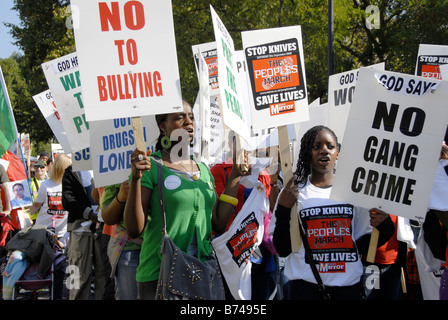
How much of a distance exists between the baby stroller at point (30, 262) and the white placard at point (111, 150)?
11.3ft

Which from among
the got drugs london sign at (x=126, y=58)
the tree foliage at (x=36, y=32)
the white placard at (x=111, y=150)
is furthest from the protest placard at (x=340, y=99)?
the tree foliage at (x=36, y=32)

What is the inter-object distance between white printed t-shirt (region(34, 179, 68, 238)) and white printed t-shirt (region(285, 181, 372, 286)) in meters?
4.73

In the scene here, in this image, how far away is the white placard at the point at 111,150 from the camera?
4.06m

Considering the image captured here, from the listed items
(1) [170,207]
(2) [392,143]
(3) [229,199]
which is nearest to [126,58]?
(1) [170,207]

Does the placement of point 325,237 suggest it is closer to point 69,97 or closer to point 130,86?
point 130,86

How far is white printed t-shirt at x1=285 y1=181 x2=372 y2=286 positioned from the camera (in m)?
3.81

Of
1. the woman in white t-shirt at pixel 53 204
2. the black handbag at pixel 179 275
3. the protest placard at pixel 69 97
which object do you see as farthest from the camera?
the woman in white t-shirt at pixel 53 204

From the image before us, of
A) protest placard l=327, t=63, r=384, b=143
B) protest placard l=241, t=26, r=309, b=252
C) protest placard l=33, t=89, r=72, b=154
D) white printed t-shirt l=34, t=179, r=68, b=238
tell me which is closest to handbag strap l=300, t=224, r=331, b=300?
protest placard l=241, t=26, r=309, b=252

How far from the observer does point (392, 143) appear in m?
3.93

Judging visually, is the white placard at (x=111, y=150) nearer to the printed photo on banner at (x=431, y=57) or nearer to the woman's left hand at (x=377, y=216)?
the woman's left hand at (x=377, y=216)

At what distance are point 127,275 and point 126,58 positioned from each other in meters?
1.48

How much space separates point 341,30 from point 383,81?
37.0ft

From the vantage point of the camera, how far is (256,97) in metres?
4.61

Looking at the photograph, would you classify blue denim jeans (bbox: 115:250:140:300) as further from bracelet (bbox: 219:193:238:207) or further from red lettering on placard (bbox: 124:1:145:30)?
red lettering on placard (bbox: 124:1:145:30)
